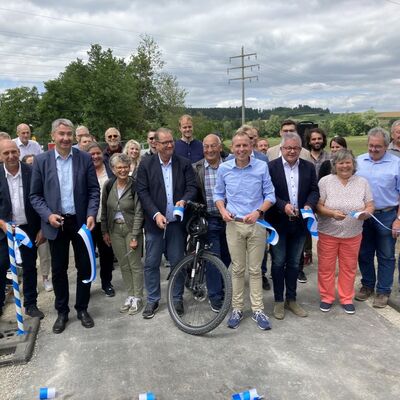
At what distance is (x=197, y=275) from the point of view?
163 inches

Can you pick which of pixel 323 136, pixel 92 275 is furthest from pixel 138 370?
pixel 323 136

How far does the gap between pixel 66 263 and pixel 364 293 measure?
374 cm

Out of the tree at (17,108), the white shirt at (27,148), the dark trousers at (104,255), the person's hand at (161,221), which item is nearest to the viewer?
the person's hand at (161,221)

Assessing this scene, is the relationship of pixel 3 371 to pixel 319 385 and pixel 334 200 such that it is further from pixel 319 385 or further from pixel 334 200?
pixel 334 200

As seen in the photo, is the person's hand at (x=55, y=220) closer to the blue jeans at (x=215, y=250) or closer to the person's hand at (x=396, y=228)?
the blue jeans at (x=215, y=250)

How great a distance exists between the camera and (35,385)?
3.15m

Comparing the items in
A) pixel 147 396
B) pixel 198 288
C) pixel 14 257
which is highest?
pixel 14 257

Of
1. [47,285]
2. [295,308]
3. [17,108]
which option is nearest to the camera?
[295,308]

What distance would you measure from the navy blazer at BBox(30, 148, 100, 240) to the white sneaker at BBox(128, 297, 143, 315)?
1.22 m

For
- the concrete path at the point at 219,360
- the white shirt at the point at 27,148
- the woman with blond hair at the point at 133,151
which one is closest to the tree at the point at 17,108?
the white shirt at the point at 27,148

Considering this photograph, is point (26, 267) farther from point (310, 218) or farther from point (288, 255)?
point (310, 218)

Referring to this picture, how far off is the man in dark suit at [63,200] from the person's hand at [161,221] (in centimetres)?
71

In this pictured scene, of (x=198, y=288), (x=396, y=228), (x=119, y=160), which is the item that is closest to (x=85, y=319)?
(x=198, y=288)

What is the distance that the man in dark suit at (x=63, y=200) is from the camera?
152 inches
